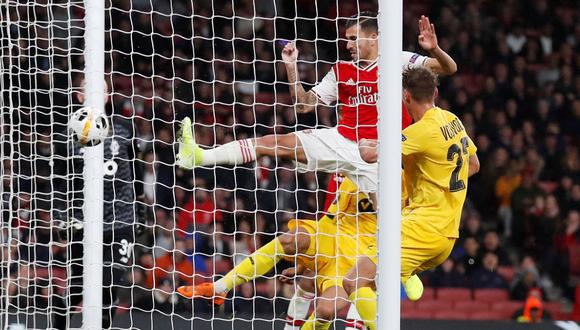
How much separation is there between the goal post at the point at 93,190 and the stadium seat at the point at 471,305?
4.86m

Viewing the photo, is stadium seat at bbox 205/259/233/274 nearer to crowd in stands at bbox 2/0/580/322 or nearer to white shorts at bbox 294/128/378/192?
crowd in stands at bbox 2/0/580/322

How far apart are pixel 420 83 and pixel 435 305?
516 centimetres

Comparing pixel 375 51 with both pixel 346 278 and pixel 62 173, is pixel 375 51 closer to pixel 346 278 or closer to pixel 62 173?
pixel 346 278

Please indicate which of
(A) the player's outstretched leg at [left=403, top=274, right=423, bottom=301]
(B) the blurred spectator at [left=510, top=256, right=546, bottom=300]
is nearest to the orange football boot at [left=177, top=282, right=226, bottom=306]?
(A) the player's outstretched leg at [left=403, top=274, right=423, bottom=301]

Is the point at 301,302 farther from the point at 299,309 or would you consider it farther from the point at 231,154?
the point at 231,154

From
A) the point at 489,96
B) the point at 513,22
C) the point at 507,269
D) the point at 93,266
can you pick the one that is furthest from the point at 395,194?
the point at 513,22

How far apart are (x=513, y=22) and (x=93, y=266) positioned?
7385mm

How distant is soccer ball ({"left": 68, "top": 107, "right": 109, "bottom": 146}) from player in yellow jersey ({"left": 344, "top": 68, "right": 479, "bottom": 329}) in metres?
1.52

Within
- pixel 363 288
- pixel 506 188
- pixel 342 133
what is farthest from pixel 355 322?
pixel 506 188

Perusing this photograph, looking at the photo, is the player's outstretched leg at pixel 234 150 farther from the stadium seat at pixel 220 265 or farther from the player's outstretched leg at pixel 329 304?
the stadium seat at pixel 220 265

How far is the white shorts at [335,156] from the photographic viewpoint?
21.5 feet

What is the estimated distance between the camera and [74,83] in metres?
9.67

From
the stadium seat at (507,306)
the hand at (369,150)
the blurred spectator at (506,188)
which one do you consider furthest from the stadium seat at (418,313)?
the hand at (369,150)

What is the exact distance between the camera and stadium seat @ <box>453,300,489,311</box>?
36.1 feet
